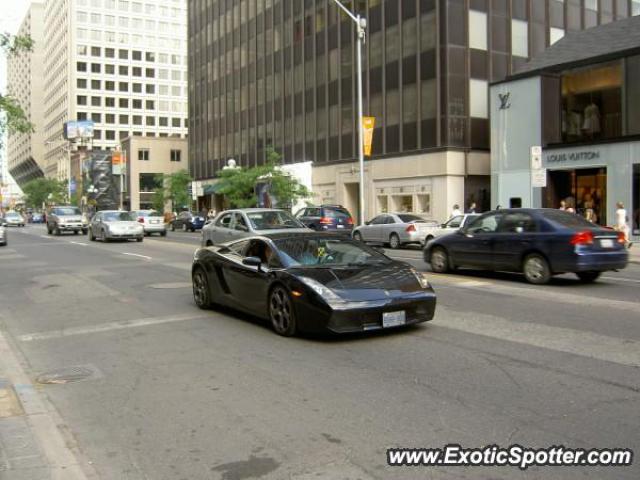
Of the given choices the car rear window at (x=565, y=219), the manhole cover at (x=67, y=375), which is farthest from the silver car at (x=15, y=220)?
the manhole cover at (x=67, y=375)

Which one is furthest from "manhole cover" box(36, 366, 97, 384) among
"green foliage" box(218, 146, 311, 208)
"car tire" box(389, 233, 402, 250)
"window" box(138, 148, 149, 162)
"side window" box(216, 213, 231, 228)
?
"window" box(138, 148, 149, 162)

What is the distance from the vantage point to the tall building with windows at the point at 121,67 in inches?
4798

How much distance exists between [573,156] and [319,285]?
23.9 m

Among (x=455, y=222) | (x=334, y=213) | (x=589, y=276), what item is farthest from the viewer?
(x=334, y=213)

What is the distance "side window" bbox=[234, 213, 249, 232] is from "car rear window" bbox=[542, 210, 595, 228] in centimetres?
789

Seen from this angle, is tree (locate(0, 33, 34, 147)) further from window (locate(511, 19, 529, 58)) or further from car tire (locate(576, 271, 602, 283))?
window (locate(511, 19, 529, 58))

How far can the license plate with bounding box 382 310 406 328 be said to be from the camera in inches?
299

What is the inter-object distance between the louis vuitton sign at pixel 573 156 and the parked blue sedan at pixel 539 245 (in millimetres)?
15335

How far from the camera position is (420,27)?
118 ft

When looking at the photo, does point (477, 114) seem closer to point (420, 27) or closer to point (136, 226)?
point (420, 27)

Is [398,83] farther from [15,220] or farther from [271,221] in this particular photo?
[15,220]

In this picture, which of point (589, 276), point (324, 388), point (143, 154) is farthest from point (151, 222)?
point (143, 154)

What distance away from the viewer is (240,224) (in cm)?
1806

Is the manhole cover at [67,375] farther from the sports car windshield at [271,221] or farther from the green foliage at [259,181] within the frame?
the green foliage at [259,181]
